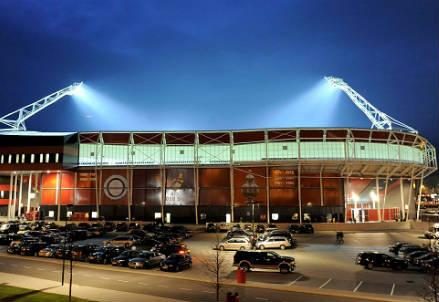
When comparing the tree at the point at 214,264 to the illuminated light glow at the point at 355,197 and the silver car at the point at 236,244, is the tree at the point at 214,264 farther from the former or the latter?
the illuminated light glow at the point at 355,197

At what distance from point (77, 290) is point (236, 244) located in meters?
21.7

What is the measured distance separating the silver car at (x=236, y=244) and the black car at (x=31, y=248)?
1862 cm

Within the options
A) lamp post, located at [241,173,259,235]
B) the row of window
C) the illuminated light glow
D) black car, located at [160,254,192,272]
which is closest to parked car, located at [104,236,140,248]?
black car, located at [160,254,192,272]

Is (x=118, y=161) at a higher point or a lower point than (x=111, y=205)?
higher

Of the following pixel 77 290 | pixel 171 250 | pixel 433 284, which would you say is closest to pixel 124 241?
pixel 171 250

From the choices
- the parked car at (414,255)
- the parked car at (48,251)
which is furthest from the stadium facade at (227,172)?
the parked car at (414,255)

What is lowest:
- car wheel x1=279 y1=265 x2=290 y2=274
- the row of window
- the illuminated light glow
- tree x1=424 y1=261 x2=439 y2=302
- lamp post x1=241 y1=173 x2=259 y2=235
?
car wheel x1=279 y1=265 x2=290 y2=274

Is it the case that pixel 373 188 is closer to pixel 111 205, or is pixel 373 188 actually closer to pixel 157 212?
pixel 157 212

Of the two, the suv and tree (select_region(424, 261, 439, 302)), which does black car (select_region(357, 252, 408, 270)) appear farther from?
the suv

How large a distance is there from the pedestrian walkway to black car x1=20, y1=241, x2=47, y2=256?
1225 centimetres

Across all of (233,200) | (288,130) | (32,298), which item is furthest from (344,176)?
(32,298)

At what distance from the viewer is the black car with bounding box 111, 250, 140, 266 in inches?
1366

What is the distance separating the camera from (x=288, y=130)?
7250 centimetres

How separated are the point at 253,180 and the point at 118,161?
2642 centimetres
